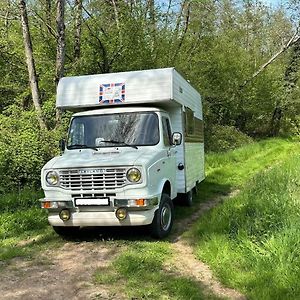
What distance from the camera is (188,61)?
2247 centimetres

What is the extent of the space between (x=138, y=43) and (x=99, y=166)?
11338 millimetres

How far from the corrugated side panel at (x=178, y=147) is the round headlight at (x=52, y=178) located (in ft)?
9.20

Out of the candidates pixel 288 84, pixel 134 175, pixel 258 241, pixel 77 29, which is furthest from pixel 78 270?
pixel 288 84

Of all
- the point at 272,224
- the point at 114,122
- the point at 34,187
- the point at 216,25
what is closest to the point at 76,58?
the point at 34,187

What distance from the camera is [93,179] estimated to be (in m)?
7.11

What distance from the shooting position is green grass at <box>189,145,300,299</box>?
200 inches

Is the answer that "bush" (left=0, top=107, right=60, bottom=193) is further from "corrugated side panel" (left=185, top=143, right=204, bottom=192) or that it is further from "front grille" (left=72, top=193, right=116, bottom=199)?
"front grille" (left=72, top=193, right=116, bottom=199)

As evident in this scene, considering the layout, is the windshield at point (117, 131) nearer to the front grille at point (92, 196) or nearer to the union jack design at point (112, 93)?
the union jack design at point (112, 93)

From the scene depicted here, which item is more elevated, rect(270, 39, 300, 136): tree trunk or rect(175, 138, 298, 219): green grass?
rect(270, 39, 300, 136): tree trunk

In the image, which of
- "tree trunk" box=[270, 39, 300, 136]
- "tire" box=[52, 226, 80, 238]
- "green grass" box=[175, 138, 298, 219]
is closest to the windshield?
"tire" box=[52, 226, 80, 238]

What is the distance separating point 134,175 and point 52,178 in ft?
4.67

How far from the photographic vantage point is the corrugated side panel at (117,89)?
852 cm

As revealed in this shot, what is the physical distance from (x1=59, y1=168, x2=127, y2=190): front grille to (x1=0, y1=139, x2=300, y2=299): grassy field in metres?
1.04

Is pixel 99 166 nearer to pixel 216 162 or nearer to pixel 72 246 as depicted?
pixel 72 246
